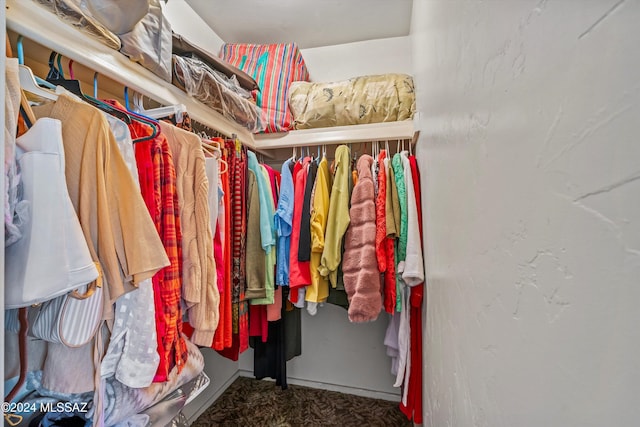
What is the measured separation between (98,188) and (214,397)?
173 cm

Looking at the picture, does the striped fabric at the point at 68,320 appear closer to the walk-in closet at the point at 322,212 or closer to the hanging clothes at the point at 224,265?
the walk-in closet at the point at 322,212

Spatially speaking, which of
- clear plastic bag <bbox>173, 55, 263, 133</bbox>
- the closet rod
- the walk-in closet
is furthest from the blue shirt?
the closet rod

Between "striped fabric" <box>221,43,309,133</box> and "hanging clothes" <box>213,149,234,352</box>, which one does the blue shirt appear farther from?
"striped fabric" <box>221,43,309,133</box>

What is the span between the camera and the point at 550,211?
0.26m

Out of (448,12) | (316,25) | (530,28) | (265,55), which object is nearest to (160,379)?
(530,28)

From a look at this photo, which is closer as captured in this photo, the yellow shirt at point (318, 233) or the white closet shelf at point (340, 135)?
the yellow shirt at point (318, 233)

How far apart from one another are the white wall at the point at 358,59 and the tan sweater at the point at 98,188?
1.63 m

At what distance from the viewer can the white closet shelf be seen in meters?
1.47

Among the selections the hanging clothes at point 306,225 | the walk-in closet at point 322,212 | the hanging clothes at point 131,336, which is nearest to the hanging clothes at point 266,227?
the walk-in closet at point 322,212

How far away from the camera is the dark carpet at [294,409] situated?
1630 millimetres

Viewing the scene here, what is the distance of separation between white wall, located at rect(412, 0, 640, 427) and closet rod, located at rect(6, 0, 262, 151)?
0.88 meters

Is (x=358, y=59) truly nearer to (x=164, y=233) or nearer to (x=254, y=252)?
(x=254, y=252)

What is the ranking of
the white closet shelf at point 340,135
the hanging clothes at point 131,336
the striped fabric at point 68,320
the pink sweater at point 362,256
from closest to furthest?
the striped fabric at point 68,320 → the hanging clothes at point 131,336 → the pink sweater at point 362,256 → the white closet shelf at point 340,135

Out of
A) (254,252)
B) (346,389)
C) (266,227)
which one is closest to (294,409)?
(346,389)
